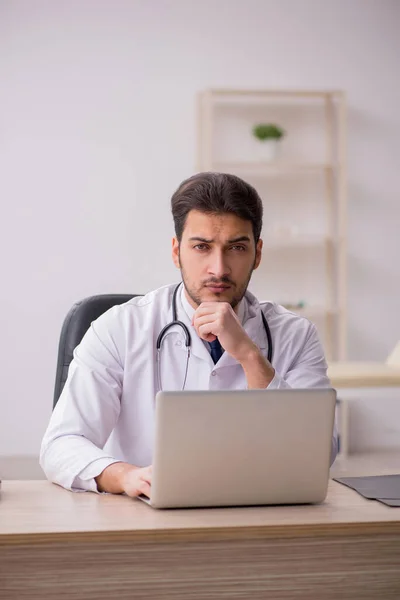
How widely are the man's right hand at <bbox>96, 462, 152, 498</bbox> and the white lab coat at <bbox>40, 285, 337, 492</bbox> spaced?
0.25 meters

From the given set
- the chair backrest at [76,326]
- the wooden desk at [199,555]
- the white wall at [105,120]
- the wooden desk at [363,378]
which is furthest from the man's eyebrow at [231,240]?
the white wall at [105,120]

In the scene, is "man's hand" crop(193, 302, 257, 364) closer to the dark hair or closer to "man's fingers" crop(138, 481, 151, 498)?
the dark hair

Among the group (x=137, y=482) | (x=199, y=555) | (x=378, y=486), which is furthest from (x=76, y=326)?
(x=199, y=555)

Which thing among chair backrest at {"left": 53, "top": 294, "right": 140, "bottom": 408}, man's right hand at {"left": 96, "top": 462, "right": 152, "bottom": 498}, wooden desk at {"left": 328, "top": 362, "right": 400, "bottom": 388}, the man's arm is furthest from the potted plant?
man's right hand at {"left": 96, "top": 462, "right": 152, "bottom": 498}

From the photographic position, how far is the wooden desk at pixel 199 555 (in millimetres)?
1222

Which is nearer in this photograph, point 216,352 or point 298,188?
point 216,352

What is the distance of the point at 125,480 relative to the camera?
1518 mm

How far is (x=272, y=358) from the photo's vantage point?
2057mm

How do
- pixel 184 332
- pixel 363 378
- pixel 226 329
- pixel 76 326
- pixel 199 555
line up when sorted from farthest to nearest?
1. pixel 363 378
2. pixel 76 326
3. pixel 184 332
4. pixel 226 329
5. pixel 199 555

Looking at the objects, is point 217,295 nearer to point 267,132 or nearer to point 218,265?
point 218,265

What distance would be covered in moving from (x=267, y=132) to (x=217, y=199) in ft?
11.3

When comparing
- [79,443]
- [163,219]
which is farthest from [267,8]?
[79,443]

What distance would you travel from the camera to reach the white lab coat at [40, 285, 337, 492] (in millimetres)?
1893

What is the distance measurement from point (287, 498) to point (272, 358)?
667 millimetres
